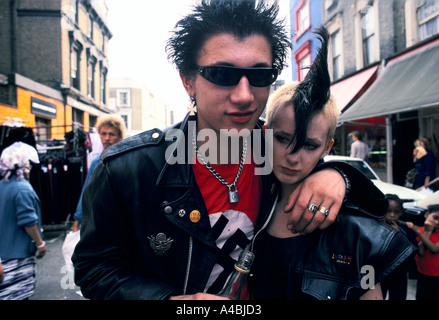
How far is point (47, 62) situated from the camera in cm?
1427

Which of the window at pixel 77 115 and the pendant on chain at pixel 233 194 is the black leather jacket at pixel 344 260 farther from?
the window at pixel 77 115

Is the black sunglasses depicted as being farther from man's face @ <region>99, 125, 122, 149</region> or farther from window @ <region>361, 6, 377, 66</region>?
window @ <region>361, 6, 377, 66</region>

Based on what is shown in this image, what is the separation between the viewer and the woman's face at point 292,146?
1415 mm

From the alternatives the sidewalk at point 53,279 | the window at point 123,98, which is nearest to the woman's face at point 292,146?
the sidewalk at point 53,279


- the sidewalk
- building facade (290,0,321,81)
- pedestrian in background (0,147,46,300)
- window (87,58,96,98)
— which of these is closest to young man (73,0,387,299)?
the sidewalk

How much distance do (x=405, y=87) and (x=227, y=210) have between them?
826 cm

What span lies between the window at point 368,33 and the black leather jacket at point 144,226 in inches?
458

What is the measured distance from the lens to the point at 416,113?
8.95 meters

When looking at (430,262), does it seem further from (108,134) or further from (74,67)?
(74,67)

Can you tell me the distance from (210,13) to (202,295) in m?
1.30

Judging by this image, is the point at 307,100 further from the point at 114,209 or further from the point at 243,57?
the point at 114,209

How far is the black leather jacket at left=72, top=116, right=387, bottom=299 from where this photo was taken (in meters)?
1.20

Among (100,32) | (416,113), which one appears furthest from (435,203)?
(100,32)

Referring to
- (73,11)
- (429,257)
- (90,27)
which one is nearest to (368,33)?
(429,257)
